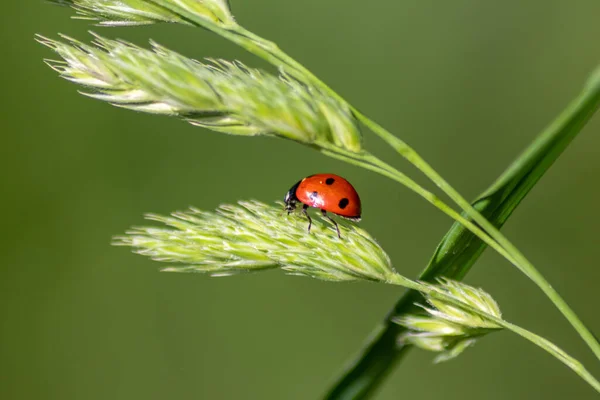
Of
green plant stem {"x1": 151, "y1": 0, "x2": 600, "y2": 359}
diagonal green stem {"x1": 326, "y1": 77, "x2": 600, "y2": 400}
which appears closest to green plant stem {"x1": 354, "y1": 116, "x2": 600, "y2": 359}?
green plant stem {"x1": 151, "y1": 0, "x2": 600, "y2": 359}

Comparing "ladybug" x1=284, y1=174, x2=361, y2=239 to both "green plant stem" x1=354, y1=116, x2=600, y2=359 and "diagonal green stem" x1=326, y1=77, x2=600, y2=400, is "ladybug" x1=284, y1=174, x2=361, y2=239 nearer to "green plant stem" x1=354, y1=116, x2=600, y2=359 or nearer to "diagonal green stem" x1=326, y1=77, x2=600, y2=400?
"diagonal green stem" x1=326, y1=77, x2=600, y2=400

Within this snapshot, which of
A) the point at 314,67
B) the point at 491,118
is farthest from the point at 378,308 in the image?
the point at 314,67

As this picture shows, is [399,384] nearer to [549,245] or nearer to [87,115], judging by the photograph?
[549,245]

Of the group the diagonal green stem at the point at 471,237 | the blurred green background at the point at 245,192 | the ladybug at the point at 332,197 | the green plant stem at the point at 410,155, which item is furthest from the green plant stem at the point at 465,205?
the blurred green background at the point at 245,192

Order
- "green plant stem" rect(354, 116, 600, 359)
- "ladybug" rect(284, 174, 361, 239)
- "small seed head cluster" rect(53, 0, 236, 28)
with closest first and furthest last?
"green plant stem" rect(354, 116, 600, 359)
"small seed head cluster" rect(53, 0, 236, 28)
"ladybug" rect(284, 174, 361, 239)

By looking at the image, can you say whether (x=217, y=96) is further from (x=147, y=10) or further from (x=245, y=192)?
(x=245, y=192)

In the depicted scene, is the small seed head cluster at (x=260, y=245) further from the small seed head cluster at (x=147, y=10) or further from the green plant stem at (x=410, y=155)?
the small seed head cluster at (x=147, y=10)
